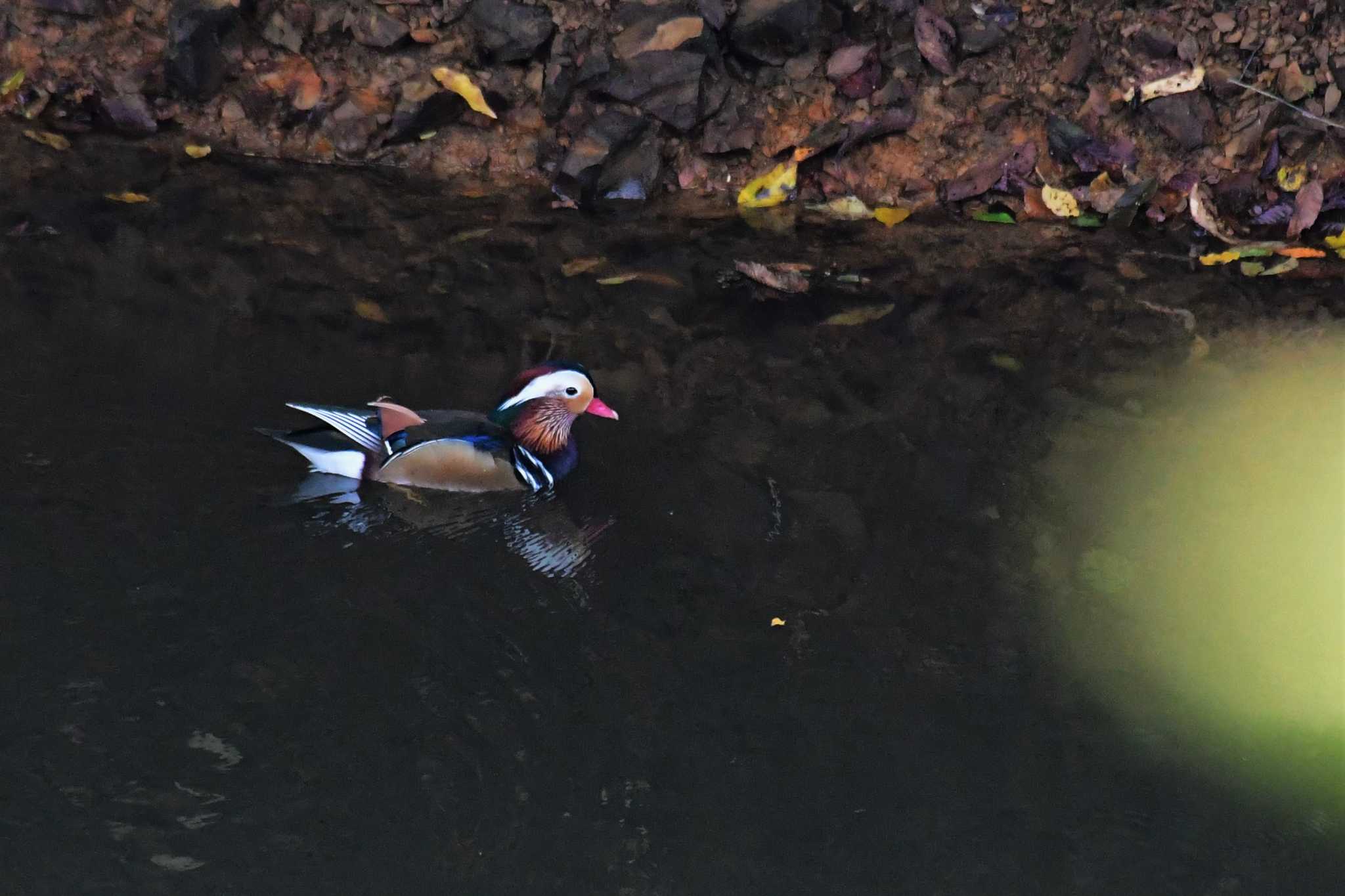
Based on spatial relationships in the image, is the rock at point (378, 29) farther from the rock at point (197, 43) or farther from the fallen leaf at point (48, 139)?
the fallen leaf at point (48, 139)

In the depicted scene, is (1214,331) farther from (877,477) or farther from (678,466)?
(678,466)

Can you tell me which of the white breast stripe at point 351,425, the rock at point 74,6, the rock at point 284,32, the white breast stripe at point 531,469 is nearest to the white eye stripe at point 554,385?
the white breast stripe at point 531,469

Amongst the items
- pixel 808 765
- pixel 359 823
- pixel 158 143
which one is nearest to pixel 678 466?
pixel 808 765

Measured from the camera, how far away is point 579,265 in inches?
274

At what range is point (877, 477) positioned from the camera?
5441 mm

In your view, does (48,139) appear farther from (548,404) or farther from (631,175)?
(548,404)

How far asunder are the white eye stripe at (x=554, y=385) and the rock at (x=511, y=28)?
3.14 meters

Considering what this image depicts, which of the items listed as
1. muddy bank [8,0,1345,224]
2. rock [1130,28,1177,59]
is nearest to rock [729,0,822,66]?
muddy bank [8,0,1345,224]

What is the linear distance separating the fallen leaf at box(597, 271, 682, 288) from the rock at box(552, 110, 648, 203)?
980 millimetres

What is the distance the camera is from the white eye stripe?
17.9 ft

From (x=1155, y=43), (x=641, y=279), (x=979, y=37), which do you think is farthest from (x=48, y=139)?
(x=1155, y=43)

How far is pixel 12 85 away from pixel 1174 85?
20.6 ft

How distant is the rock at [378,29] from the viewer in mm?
8047

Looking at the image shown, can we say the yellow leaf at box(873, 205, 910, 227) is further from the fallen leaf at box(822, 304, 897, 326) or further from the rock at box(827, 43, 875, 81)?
the fallen leaf at box(822, 304, 897, 326)
